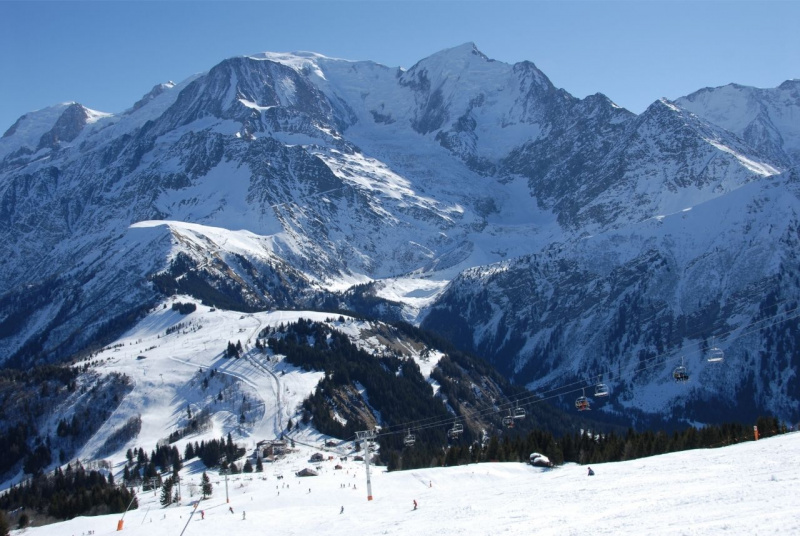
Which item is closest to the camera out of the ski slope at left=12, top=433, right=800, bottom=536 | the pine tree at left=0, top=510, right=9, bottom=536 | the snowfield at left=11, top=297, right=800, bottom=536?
the ski slope at left=12, top=433, right=800, bottom=536

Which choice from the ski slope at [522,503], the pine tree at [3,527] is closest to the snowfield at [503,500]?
the ski slope at [522,503]

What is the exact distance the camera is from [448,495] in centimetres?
9506

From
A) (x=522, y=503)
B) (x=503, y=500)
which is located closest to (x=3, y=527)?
(x=503, y=500)

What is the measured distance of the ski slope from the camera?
2071 inches

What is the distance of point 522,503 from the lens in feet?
240

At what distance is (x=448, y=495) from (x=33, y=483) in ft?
352

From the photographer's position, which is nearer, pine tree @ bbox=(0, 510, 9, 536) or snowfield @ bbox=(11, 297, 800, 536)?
snowfield @ bbox=(11, 297, 800, 536)

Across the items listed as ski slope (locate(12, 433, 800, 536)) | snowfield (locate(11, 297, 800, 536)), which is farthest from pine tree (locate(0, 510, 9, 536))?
snowfield (locate(11, 297, 800, 536))

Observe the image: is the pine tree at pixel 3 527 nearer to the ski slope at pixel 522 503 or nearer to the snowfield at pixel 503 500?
the ski slope at pixel 522 503

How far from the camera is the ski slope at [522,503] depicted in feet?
173

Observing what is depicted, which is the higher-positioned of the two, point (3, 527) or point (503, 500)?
point (503, 500)

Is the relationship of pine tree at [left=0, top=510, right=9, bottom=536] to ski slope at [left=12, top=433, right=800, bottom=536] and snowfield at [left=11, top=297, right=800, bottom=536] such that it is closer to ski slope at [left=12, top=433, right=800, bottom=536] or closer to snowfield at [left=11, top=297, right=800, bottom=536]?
ski slope at [left=12, top=433, right=800, bottom=536]

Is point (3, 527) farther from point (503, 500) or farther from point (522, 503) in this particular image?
point (522, 503)

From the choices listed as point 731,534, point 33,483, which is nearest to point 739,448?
point 731,534
